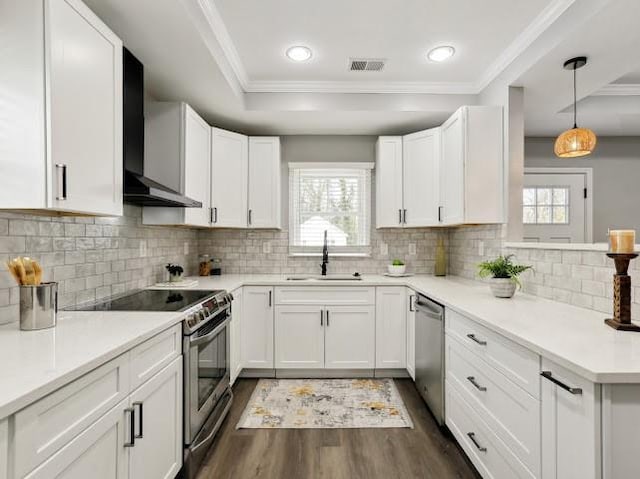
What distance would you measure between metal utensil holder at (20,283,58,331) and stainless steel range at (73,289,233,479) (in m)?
0.44

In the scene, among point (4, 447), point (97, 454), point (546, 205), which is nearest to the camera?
point (4, 447)

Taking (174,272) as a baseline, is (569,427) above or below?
below

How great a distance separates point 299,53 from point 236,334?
2.24m

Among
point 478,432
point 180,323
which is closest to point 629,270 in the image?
point 478,432

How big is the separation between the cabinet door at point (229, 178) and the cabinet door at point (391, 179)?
53.4 inches

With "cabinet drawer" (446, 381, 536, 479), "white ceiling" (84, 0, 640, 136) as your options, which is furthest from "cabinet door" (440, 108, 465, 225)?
"cabinet drawer" (446, 381, 536, 479)

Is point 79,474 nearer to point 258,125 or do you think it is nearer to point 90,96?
point 90,96

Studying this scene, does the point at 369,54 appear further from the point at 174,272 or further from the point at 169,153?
the point at 174,272

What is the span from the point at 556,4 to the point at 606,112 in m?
1.75

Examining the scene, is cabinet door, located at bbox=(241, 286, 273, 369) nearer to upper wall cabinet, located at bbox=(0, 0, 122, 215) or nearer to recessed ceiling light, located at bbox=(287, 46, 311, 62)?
upper wall cabinet, located at bbox=(0, 0, 122, 215)

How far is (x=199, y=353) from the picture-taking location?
193cm

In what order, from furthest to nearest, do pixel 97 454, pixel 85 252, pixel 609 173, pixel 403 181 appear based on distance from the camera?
pixel 609 173 < pixel 403 181 < pixel 85 252 < pixel 97 454

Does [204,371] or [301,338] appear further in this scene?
[301,338]

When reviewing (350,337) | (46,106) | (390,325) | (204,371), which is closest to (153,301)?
(204,371)
